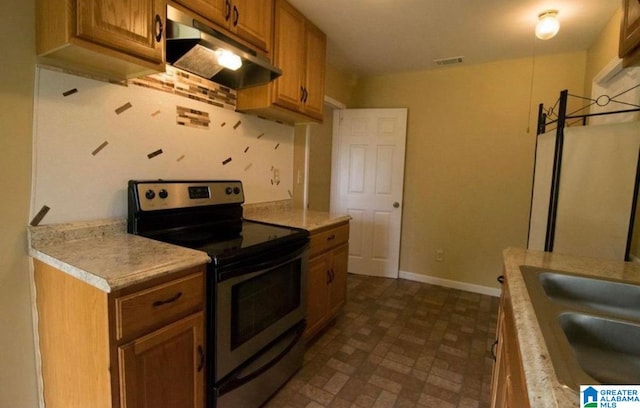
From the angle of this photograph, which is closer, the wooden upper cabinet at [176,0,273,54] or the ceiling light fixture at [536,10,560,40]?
the wooden upper cabinet at [176,0,273,54]

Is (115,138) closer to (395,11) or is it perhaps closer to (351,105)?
(395,11)

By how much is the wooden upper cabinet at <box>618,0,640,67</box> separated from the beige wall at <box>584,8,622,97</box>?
91 centimetres

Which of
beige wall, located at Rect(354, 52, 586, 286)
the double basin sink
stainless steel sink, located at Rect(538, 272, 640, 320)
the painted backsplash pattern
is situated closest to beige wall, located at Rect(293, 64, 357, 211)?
beige wall, located at Rect(354, 52, 586, 286)

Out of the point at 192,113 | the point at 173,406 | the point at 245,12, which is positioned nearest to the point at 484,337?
the point at 173,406

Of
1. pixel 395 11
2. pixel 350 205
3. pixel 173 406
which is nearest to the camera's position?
pixel 173 406

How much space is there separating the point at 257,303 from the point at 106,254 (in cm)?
70

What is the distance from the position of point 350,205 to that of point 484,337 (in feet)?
6.42

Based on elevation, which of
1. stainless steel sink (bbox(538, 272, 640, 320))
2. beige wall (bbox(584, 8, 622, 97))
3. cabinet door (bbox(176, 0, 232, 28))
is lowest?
stainless steel sink (bbox(538, 272, 640, 320))

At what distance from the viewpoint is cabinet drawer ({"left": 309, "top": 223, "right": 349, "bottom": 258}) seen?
2.15m

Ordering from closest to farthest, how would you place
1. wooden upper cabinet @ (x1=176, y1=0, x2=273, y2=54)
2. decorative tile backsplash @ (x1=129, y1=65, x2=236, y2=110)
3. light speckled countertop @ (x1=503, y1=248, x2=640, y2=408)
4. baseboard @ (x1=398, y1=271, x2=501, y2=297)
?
light speckled countertop @ (x1=503, y1=248, x2=640, y2=408)
wooden upper cabinet @ (x1=176, y1=0, x2=273, y2=54)
decorative tile backsplash @ (x1=129, y1=65, x2=236, y2=110)
baseboard @ (x1=398, y1=271, x2=501, y2=297)

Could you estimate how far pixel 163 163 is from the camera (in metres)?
1.83

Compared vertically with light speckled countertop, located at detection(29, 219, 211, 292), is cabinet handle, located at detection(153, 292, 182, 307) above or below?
below

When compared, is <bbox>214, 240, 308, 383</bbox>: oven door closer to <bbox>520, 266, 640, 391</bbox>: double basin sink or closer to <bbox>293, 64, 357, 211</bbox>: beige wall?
<bbox>520, 266, 640, 391</bbox>: double basin sink

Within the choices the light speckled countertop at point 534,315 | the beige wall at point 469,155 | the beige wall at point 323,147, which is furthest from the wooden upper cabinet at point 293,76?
the light speckled countertop at point 534,315
